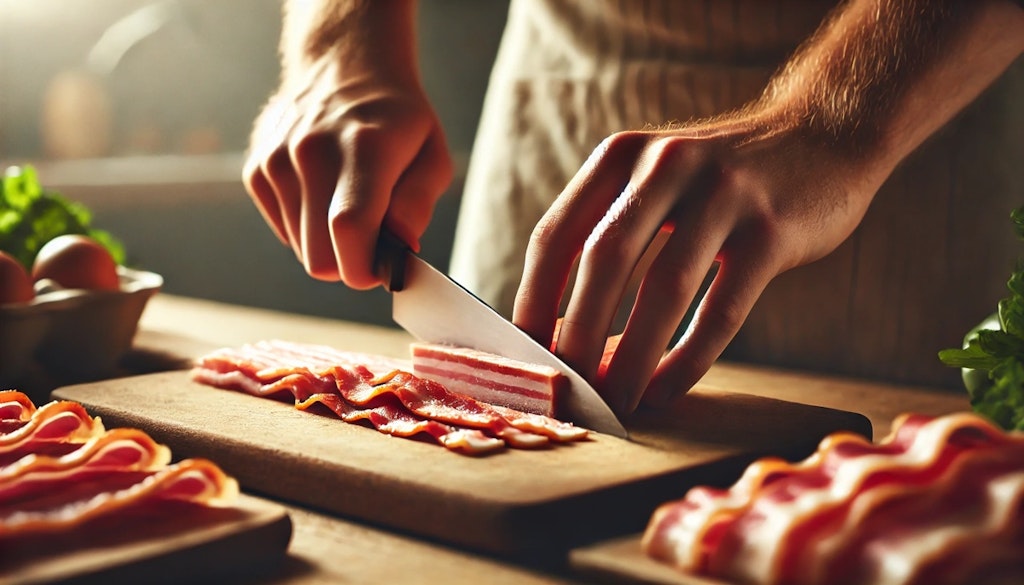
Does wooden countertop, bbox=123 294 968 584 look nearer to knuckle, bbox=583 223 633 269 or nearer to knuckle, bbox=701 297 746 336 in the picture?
knuckle, bbox=701 297 746 336

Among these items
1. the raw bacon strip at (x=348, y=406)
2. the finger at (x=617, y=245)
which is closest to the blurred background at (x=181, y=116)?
the raw bacon strip at (x=348, y=406)

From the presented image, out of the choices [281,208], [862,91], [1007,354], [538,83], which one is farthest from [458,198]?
[1007,354]

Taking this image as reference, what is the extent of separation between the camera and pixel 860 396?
2135 mm

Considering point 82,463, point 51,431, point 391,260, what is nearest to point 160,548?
point 82,463

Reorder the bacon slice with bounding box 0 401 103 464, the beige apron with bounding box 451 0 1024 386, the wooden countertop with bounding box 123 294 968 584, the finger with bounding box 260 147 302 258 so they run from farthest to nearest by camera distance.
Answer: the beige apron with bounding box 451 0 1024 386 → the finger with bounding box 260 147 302 258 → the bacon slice with bounding box 0 401 103 464 → the wooden countertop with bounding box 123 294 968 584

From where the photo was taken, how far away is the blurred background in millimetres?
5395

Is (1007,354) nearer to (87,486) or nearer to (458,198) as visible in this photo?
(87,486)

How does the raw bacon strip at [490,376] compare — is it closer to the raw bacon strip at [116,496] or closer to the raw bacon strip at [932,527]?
the raw bacon strip at [116,496]

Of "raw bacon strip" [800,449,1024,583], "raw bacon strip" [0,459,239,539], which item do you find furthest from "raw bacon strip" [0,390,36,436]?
"raw bacon strip" [800,449,1024,583]

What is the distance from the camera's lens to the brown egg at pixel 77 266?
81.6 inches

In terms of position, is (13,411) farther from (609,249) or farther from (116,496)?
(609,249)

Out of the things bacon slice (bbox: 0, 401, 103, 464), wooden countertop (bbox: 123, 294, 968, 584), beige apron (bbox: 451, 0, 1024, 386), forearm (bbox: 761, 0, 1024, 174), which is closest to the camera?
wooden countertop (bbox: 123, 294, 968, 584)

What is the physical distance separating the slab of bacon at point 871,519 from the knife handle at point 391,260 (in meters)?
0.95

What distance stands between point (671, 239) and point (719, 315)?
14cm
